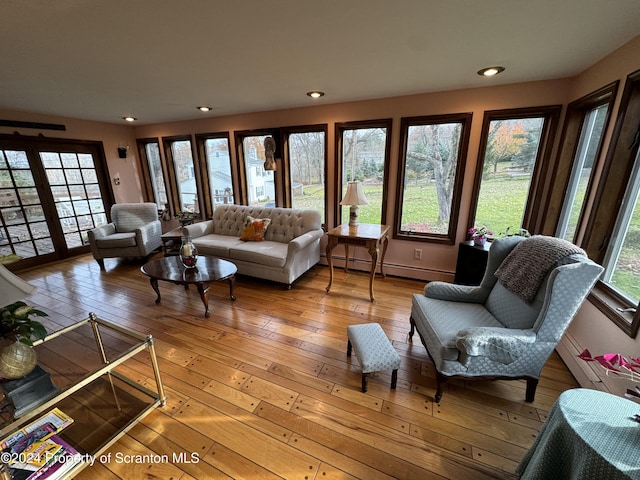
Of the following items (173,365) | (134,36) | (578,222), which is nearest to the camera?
(134,36)

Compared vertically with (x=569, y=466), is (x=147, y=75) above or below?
above

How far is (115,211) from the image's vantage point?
417cm

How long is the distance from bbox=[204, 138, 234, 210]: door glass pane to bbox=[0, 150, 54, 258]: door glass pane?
2.54 metres

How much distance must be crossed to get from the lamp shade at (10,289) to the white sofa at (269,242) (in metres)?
2.04

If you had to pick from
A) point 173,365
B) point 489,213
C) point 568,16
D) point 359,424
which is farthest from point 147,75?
point 489,213

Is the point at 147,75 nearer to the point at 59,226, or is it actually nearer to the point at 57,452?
the point at 57,452

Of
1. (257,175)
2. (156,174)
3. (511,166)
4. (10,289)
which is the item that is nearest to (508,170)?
(511,166)

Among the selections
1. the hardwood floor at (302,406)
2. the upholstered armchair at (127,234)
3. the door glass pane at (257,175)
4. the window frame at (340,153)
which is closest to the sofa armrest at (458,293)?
the hardwood floor at (302,406)

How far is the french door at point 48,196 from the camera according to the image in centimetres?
366

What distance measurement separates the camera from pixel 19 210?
3.75m

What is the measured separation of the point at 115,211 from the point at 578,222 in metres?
5.91

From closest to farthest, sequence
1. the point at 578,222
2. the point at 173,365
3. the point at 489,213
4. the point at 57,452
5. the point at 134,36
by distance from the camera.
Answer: the point at 57,452, the point at 134,36, the point at 173,365, the point at 578,222, the point at 489,213

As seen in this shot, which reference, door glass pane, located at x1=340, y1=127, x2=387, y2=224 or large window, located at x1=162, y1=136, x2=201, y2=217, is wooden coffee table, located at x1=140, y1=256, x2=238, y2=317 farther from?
large window, located at x1=162, y1=136, x2=201, y2=217

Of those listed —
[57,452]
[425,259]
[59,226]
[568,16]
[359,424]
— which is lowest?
[359,424]
